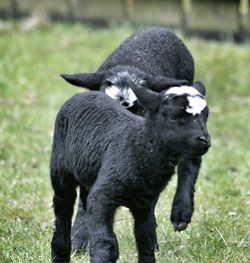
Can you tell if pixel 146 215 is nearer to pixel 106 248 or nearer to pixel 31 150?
pixel 106 248

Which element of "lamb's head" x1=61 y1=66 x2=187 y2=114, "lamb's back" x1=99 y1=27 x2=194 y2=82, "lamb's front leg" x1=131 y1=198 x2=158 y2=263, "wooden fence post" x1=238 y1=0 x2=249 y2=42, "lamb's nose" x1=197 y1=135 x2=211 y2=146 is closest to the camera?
"lamb's nose" x1=197 y1=135 x2=211 y2=146

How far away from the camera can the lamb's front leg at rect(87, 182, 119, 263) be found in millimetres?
5184

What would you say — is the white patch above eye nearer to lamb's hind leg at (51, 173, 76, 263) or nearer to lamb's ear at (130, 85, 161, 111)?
lamb's hind leg at (51, 173, 76, 263)

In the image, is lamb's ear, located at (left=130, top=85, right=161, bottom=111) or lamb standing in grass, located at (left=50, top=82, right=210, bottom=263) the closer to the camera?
lamb standing in grass, located at (left=50, top=82, right=210, bottom=263)

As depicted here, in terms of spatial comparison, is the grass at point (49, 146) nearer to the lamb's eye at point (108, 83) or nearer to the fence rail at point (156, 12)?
the fence rail at point (156, 12)

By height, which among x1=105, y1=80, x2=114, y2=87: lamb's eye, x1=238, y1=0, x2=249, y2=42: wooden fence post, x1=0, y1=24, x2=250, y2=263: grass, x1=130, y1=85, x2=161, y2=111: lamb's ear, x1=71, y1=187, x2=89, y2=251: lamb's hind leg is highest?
x1=130, y1=85, x2=161, y2=111: lamb's ear

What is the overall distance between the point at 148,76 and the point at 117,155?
1393 mm

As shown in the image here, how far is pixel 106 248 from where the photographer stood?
17.0 ft

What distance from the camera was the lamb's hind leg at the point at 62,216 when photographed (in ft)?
19.3

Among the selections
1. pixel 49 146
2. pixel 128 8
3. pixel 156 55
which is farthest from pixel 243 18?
pixel 156 55

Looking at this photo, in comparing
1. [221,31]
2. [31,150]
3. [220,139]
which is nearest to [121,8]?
[221,31]

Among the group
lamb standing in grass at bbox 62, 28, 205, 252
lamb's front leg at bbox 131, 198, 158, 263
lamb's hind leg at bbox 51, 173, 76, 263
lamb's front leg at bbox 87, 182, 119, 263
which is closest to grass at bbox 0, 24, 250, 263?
lamb's hind leg at bbox 51, 173, 76, 263

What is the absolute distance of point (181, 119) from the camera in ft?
15.9

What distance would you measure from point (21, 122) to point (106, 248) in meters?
7.05
